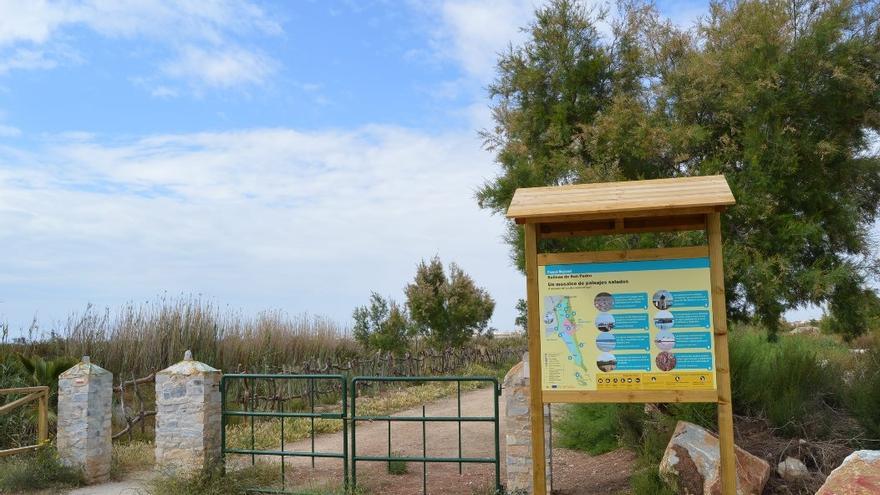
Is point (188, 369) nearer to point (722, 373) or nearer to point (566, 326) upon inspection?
point (566, 326)

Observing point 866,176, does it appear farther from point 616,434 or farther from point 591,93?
point 616,434

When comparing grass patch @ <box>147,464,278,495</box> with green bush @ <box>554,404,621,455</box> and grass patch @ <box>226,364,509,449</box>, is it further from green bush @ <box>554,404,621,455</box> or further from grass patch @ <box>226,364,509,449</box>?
green bush @ <box>554,404,621,455</box>

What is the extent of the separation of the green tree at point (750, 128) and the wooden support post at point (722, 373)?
3368 mm

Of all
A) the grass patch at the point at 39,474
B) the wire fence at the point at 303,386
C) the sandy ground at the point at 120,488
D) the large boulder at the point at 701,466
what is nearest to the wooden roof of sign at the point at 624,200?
the large boulder at the point at 701,466

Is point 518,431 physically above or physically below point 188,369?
below

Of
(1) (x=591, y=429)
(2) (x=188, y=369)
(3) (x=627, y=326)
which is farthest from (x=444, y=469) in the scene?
(3) (x=627, y=326)

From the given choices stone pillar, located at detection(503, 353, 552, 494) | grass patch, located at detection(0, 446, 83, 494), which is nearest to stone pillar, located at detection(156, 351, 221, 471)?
grass patch, located at detection(0, 446, 83, 494)

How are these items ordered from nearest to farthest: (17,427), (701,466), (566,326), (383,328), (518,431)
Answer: (566,326), (701,466), (518,431), (17,427), (383,328)

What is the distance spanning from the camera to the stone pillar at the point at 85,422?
9.91m

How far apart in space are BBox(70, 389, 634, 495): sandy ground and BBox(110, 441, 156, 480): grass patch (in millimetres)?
454

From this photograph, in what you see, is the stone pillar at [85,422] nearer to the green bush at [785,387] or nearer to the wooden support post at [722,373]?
the wooden support post at [722,373]

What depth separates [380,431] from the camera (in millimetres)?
14086

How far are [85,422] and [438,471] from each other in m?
4.87

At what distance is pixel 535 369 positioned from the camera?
6.64 m
